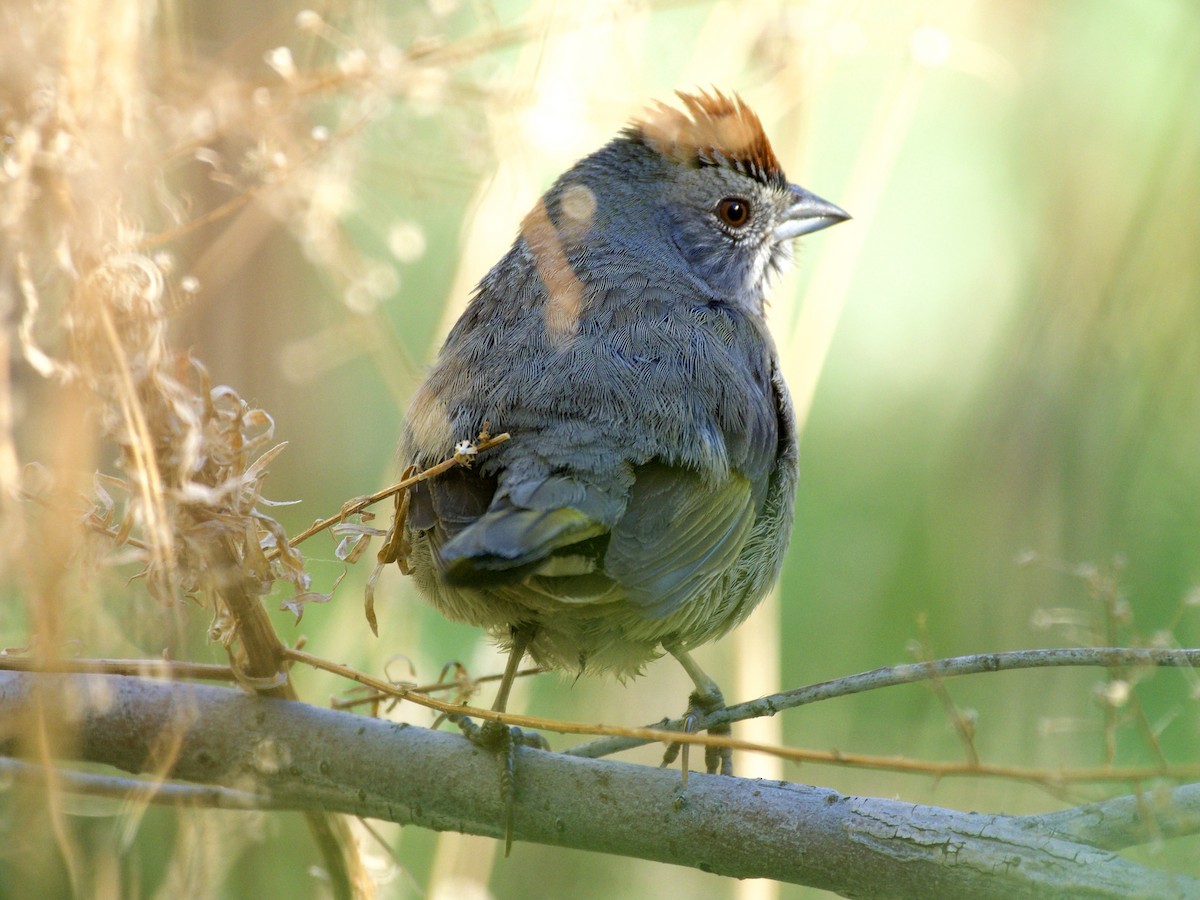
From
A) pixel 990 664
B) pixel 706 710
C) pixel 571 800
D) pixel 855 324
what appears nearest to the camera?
pixel 990 664

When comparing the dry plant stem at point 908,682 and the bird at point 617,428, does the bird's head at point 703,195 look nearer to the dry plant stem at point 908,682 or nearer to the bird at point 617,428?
the bird at point 617,428

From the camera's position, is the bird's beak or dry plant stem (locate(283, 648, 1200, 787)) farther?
the bird's beak

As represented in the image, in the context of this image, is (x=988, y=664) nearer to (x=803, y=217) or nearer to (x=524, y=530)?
(x=524, y=530)

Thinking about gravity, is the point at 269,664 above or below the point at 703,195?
below

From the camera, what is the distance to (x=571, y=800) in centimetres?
246

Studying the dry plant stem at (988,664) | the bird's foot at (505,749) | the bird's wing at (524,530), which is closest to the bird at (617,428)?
the bird's wing at (524,530)

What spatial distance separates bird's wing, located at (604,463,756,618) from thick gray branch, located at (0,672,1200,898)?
486 mm

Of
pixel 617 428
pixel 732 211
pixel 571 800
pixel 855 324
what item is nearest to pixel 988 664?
pixel 571 800

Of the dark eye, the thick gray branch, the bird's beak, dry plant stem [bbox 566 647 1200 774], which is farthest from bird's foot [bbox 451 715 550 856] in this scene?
the bird's beak

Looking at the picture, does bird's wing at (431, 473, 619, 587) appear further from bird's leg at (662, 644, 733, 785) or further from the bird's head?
the bird's head

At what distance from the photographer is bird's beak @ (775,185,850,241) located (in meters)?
4.20

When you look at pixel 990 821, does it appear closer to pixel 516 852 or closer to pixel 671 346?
pixel 671 346

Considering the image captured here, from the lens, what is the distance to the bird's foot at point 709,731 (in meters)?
2.92

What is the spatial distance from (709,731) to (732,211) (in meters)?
1.85
